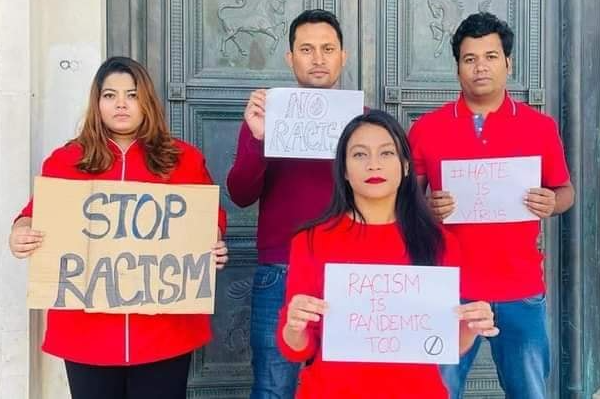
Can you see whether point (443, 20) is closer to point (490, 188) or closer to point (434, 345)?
point (490, 188)

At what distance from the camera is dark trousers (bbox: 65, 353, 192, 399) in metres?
2.25

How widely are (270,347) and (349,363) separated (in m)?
0.65

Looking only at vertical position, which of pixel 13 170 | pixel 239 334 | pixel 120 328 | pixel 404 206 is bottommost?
pixel 239 334

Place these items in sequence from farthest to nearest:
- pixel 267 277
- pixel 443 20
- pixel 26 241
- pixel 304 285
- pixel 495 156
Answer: pixel 443 20
pixel 267 277
pixel 495 156
pixel 26 241
pixel 304 285

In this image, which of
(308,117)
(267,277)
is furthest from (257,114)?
(267,277)

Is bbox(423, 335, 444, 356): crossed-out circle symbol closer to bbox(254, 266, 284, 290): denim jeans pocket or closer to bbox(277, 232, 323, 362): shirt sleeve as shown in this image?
bbox(277, 232, 323, 362): shirt sleeve

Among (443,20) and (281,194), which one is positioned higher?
(443,20)

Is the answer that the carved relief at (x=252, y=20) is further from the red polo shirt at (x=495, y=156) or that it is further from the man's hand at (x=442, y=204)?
the man's hand at (x=442, y=204)

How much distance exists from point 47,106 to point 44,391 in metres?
1.05

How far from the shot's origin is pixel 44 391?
2.78 metres

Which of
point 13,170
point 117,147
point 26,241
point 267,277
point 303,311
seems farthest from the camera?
point 13,170

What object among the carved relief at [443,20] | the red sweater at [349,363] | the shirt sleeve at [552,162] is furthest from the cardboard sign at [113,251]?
the carved relief at [443,20]

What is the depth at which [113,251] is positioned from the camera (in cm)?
223

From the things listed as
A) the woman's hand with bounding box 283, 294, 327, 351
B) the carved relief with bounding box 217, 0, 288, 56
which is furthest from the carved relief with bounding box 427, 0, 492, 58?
the woman's hand with bounding box 283, 294, 327, 351
